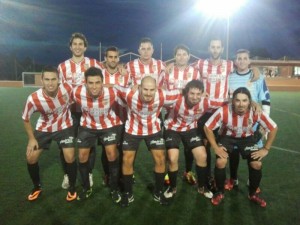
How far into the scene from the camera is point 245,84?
422 cm

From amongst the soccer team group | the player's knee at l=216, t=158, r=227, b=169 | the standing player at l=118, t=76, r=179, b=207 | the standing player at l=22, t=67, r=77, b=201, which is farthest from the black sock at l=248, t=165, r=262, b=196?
the standing player at l=22, t=67, r=77, b=201

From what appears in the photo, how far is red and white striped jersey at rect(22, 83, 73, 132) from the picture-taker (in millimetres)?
3910

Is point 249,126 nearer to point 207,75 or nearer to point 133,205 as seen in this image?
point 207,75

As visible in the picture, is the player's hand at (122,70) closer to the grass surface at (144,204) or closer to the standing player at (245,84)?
the standing player at (245,84)

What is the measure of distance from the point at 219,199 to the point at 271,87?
74.8ft

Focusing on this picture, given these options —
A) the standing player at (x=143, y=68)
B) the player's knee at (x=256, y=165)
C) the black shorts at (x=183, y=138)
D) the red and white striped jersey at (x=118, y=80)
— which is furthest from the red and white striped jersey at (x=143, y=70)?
the player's knee at (x=256, y=165)

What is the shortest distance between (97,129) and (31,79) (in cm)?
2811

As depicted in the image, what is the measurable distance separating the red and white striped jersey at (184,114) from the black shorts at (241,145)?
16.7 inches

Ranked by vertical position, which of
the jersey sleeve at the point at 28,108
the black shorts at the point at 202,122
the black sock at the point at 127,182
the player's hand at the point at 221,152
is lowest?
the black sock at the point at 127,182

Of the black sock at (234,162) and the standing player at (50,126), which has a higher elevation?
the standing player at (50,126)

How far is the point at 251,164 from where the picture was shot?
12.6ft

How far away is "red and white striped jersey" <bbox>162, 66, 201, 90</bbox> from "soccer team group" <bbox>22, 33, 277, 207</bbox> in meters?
0.10

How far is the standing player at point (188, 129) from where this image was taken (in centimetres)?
395

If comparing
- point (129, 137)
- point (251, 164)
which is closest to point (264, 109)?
point (251, 164)
